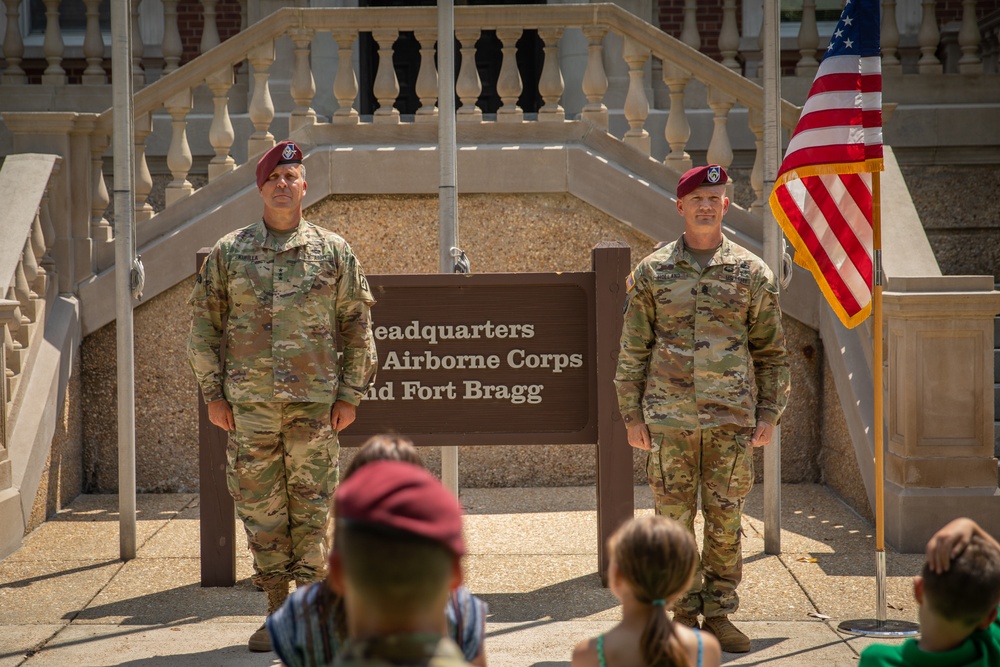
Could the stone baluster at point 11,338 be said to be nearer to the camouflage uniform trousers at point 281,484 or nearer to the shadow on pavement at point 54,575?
the shadow on pavement at point 54,575

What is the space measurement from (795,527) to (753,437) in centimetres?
220

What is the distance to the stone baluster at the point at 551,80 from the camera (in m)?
7.78

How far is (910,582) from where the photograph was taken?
5.65 meters

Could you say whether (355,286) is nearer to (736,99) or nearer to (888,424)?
(888,424)

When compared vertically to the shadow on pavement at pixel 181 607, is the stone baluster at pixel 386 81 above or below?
above

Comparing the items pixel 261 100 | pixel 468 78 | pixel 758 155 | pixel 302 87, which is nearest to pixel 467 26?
pixel 468 78

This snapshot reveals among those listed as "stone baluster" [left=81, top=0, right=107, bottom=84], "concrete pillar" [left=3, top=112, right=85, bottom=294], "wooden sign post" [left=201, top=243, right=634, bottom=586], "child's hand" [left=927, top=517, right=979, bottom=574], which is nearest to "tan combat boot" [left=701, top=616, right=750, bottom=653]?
"wooden sign post" [left=201, top=243, right=634, bottom=586]

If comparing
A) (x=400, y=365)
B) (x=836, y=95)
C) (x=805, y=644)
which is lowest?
(x=805, y=644)

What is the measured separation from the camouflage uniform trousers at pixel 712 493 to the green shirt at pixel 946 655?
2.23 metres

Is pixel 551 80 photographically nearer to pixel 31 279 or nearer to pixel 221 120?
pixel 221 120

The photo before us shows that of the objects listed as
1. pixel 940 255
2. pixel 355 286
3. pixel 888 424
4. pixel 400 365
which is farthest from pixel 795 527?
pixel 940 255

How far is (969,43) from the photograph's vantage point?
10.1 meters

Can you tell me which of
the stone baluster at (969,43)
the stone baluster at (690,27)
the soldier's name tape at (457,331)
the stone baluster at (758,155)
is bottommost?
the soldier's name tape at (457,331)

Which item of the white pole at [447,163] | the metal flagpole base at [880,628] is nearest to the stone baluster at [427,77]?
the white pole at [447,163]
